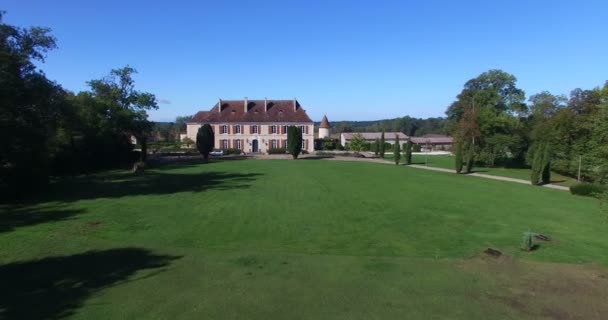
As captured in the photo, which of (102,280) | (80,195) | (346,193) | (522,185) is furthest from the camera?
(522,185)

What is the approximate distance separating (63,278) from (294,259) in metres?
4.46

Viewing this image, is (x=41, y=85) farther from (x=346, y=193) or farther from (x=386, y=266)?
(x=386, y=266)

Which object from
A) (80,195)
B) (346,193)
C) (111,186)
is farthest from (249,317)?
(111,186)

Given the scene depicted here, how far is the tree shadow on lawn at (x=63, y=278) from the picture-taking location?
575 centimetres

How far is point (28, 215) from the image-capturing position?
13.1 meters

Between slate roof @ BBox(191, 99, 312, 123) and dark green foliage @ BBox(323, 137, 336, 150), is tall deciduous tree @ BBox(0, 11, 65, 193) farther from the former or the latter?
dark green foliage @ BBox(323, 137, 336, 150)

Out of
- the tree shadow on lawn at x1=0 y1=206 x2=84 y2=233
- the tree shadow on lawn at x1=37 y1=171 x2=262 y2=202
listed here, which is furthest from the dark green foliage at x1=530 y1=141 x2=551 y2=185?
the tree shadow on lawn at x1=0 y1=206 x2=84 y2=233

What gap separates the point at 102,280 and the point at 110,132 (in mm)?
31731

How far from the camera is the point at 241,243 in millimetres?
9977

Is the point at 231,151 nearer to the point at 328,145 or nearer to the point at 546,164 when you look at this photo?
the point at 328,145

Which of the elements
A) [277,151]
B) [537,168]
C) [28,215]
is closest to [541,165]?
[537,168]

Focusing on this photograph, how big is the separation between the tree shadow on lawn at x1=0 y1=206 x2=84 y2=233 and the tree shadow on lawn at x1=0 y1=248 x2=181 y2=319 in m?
4.24

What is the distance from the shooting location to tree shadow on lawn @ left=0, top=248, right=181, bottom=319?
575cm

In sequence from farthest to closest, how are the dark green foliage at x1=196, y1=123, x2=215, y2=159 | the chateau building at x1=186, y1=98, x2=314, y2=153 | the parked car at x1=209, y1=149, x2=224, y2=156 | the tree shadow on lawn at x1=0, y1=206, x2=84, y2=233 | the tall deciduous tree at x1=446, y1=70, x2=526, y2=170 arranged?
the chateau building at x1=186, y1=98, x2=314, y2=153, the parked car at x1=209, y1=149, x2=224, y2=156, the dark green foliage at x1=196, y1=123, x2=215, y2=159, the tall deciduous tree at x1=446, y1=70, x2=526, y2=170, the tree shadow on lawn at x1=0, y1=206, x2=84, y2=233
